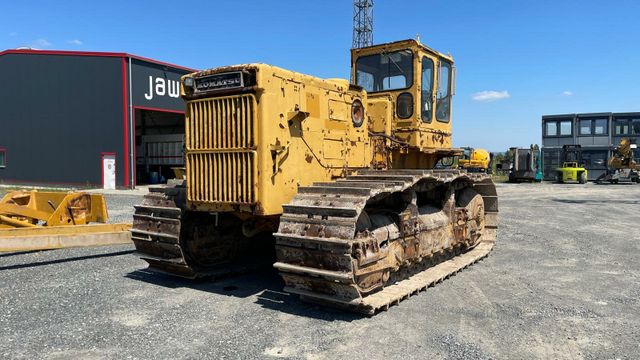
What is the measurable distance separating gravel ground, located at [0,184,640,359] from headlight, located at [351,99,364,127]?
2.63m

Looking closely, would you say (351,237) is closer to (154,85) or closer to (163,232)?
(163,232)

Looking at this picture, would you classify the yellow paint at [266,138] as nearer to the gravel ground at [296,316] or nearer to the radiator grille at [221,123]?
the radiator grille at [221,123]

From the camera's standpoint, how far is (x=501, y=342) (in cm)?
473

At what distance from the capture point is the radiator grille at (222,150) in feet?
19.4

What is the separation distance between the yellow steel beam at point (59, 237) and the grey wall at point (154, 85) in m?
18.8

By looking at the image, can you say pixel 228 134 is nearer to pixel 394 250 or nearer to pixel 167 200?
pixel 167 200

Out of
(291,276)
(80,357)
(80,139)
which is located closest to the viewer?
(80,357)

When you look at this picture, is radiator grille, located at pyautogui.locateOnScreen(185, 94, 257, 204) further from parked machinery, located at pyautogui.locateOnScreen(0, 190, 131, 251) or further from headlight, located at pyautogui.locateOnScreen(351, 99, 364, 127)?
headlight, located at pyautogui.locateOnScreen(351, 99, 364, 127)

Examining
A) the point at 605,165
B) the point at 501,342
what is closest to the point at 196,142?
the point at 501,342

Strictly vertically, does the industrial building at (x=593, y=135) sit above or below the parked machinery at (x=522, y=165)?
above

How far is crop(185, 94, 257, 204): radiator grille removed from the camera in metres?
5.92

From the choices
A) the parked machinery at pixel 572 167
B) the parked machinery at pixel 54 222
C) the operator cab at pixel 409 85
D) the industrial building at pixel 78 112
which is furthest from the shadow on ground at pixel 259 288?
the parked machinery at pixel 572 167

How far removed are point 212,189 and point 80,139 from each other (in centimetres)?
2263

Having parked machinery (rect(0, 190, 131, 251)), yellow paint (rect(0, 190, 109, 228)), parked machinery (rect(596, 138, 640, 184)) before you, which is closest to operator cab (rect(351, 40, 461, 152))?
parked machinery (rect(0, 190, 131, 251))
